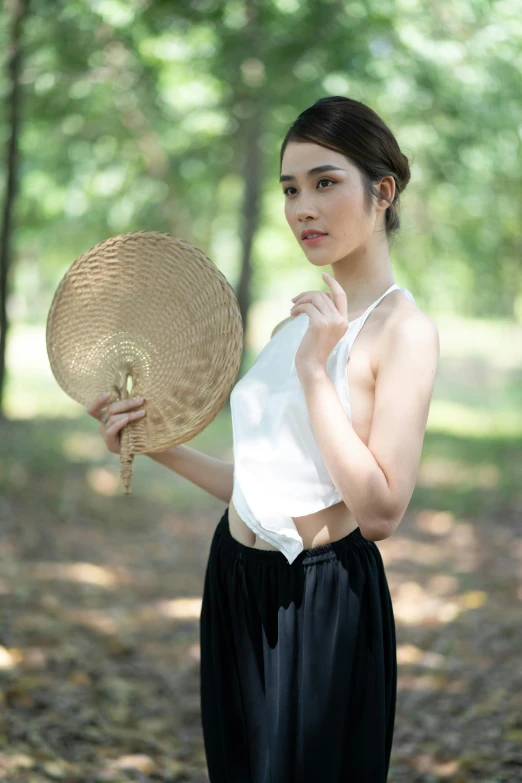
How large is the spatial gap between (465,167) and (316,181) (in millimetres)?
9591

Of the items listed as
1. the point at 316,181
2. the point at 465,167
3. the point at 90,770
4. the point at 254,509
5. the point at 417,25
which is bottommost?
the point at 90,770

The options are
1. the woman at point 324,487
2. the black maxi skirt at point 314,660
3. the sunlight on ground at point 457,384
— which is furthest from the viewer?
the sunlight on ground at point 457,384

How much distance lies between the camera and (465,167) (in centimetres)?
1080

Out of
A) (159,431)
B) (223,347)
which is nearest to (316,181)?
(223,347)

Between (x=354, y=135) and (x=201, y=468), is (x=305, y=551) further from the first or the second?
(x=354, y=135)

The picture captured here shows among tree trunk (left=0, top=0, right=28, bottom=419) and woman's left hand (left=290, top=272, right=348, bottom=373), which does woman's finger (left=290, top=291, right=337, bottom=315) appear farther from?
tree trunk (left=0, top=0, right=28, bottom=419)

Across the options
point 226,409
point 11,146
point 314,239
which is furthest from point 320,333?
point 226,409

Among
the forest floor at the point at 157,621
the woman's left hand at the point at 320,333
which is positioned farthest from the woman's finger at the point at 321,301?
the forest floor at the point at 157,621

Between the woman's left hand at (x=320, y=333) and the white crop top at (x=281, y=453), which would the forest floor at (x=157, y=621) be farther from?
the woman's left hand at (x=320, y=333)

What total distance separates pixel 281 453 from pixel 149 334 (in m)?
0.52

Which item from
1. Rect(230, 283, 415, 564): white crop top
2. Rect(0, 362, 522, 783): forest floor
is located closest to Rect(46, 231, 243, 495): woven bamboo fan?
Rect(230, 283, 415, 564): white crop top

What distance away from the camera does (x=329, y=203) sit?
1789 millimetres

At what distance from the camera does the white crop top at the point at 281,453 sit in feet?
5.66

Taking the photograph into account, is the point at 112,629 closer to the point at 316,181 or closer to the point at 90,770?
the point at 90,770
